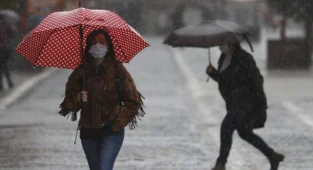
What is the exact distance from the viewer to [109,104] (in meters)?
6.66

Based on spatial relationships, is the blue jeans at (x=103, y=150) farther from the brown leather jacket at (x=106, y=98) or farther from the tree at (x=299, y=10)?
the tree at (x=299, y=10)

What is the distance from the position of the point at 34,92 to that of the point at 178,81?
4.21 metres

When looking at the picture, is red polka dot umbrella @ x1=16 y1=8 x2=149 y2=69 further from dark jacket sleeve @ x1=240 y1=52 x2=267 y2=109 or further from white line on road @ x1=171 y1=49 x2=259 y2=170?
white line on road @ x1=171 y1=49 x2=259 y2=170

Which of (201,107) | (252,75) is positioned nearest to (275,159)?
(252,75)

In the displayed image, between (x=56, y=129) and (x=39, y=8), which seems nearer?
(x=56, y=129)

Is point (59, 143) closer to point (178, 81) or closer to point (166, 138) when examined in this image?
point (166, 138)

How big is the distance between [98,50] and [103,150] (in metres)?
0.74

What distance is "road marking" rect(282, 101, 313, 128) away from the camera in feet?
46.8

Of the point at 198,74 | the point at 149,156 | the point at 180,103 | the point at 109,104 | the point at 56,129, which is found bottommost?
the point at 198,74

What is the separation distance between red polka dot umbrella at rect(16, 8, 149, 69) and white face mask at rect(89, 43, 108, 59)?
0.95 ft

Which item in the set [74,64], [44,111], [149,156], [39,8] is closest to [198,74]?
[39,8]

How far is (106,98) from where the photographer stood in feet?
21.8

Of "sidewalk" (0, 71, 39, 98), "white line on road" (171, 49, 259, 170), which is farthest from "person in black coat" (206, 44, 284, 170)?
"sidewalk" (0, 71, 39, 98)

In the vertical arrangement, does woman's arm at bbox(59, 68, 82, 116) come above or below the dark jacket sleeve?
above
